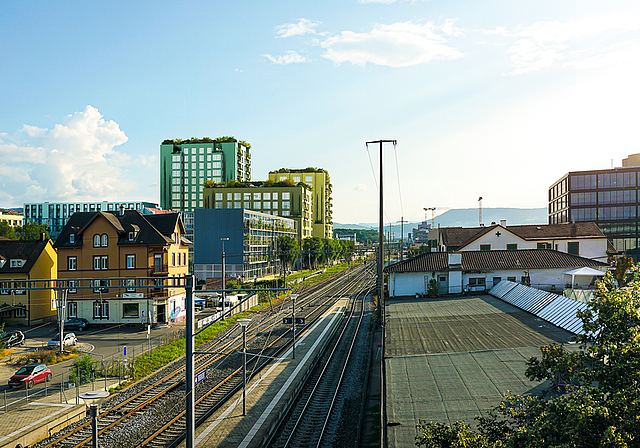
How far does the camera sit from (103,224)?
4200 centimetres

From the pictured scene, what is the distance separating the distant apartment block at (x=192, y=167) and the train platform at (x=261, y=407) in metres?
108

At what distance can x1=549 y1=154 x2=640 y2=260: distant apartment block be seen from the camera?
80.0 m

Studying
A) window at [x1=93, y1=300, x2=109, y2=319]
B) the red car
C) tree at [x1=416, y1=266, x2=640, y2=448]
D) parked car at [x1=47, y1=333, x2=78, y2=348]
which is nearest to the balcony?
window at [x1=93, y1=300, x2=109, y2=319]

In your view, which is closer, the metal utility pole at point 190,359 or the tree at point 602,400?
the tree at point 602,400

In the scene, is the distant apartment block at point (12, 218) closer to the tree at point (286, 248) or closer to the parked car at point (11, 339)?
the tree at point (286, 248)

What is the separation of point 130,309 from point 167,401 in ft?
73.2

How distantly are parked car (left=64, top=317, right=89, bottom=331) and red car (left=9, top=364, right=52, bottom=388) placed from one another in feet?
52.2

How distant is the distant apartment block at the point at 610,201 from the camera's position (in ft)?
262

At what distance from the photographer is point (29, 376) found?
2303 cm

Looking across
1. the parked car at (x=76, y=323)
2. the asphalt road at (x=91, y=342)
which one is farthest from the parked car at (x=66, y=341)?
the parked car at (x=76, y=323)

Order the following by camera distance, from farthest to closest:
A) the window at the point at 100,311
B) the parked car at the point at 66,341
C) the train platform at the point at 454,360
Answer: the window at the point at 100,311, the parked car at the point at 66,341, the train platform at the point at 454,360

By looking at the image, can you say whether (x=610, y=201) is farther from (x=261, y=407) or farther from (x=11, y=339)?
(x=11, y=339)

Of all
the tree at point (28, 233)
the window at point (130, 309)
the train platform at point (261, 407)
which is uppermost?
the tree at point (28, 233)

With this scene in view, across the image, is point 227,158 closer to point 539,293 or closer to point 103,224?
point 103,224
